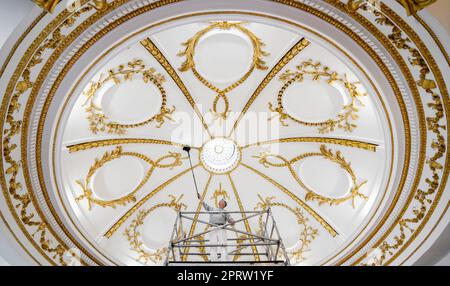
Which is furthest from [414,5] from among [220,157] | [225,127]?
[220,157]

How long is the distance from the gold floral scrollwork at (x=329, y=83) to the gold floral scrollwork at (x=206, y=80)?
0.63 metres

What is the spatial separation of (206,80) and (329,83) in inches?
98.6

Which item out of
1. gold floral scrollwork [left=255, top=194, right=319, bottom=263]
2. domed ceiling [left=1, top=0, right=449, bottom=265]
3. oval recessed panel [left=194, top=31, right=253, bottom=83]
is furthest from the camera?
gold floral scrollwork [left=255, top=194, right=319, bottom=263]

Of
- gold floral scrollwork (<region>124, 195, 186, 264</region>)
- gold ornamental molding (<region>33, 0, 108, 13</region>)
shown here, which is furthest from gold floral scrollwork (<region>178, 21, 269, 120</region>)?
gold floral scrollwork (<region>124, 195, 186, 264</region>)

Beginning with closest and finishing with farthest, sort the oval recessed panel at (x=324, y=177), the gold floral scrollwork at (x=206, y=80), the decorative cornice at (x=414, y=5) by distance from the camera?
the decorative cornice at (x=414, y=5)
the gold floral scrollwork at (x=206, y=80)
the oval recessed panel at (x=324, y=177)

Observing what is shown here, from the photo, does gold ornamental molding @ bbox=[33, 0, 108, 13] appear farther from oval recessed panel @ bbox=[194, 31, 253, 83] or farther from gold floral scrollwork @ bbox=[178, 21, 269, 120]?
oval recessed panel @ bbox=[194, 31, 253, 83]

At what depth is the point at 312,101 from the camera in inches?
322

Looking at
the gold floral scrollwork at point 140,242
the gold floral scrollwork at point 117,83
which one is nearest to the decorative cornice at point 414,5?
the gold floral scrollwork at point 117,83

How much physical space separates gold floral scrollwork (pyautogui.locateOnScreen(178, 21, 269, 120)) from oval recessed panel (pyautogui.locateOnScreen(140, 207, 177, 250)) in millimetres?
2777

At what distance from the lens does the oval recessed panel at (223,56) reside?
7.16m

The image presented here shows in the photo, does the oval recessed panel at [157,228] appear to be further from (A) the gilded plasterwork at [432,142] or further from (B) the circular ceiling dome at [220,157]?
(A) the gilded plasterwork at [432,142]

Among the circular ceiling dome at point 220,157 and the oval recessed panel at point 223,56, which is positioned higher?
the oval recessed panel at point 223,56

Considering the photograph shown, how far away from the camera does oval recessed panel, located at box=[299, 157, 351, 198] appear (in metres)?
8.63
